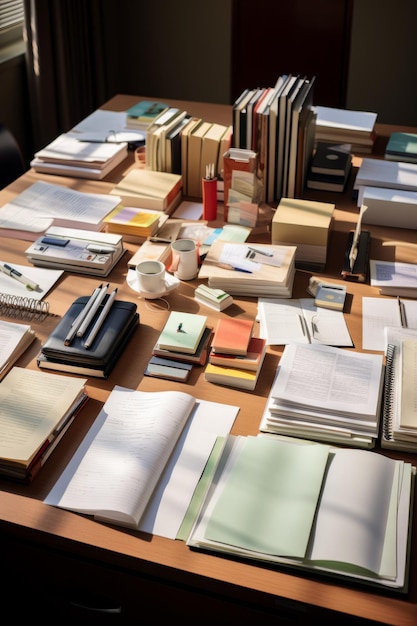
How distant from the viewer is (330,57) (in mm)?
3576

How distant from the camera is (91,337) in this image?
5.35 feet

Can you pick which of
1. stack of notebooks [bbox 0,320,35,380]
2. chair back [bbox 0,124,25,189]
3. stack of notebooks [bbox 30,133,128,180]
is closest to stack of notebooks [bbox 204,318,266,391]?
stack of notebooks [bbox 0,320,35,380]

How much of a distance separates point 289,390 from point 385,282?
0.57 meters

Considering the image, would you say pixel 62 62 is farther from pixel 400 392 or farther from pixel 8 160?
pixel 400 392

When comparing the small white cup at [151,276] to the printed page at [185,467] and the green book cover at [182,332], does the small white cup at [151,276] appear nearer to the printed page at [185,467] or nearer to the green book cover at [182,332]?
the green book cover at [182,332]

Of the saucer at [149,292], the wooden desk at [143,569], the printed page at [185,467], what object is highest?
the saucer at [149,292]

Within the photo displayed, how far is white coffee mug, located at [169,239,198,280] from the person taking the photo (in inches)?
76.0

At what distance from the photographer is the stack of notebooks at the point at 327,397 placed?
4.72 feet

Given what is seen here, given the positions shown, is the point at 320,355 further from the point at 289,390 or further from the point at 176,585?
the point at 176,585

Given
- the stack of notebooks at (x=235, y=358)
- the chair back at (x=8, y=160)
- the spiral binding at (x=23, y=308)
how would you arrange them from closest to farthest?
the stack of notebooks at (x=235, y=358) < the spiral binding at (x=23, y=308) < the chair back at (x=8, y=160)

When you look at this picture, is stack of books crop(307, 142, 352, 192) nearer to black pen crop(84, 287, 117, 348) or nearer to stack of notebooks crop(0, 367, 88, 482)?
black pen crop(84, 287, 117, 348)

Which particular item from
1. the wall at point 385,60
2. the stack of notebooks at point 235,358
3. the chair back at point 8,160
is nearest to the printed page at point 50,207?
the chair back at point 8,160

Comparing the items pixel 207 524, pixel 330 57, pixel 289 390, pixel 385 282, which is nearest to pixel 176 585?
pixel 207 524

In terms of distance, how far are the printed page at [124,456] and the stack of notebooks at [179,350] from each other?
83mm
